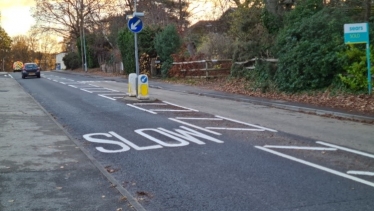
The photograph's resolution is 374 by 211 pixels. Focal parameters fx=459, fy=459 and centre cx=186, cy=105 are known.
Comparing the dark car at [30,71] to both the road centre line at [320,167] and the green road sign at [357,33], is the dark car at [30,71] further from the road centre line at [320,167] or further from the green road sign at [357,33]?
the road centre line at [320,167]

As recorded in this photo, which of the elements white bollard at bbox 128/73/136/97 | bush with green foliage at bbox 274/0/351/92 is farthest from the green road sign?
white bollard at bbox 128/73/136/97

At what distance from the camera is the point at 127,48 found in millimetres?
40344

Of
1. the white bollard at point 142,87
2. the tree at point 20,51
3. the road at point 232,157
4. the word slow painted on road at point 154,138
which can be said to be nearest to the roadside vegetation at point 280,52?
the road at point 232,157

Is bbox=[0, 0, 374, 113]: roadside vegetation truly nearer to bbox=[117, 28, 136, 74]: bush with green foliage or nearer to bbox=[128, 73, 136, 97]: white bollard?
bbox=[117, 28, 136, 74]: bush with green foliage

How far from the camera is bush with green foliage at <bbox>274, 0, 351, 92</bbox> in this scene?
58.1 ft

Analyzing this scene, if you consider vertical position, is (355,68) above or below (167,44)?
below

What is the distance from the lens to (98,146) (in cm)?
973

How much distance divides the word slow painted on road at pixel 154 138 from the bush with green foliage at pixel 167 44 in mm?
23095

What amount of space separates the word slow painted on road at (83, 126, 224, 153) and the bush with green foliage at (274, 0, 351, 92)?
8.16 meters

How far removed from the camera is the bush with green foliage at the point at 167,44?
34.4m

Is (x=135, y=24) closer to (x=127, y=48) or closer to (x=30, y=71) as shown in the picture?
(x=127, y=48)

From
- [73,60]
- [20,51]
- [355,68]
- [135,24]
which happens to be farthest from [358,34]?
[20,51]

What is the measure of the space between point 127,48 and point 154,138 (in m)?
30.8

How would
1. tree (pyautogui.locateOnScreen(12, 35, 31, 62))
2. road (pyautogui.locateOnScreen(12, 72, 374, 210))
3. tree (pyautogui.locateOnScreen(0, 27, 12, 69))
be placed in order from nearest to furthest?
road (pyautogui.locateOnScreen(12, 72, 374, 210)) < tree (pyautogui.locateOnScreen(0, 27, 12, 69)) < tree (pyautogui.locateOnScreen(12, 35, 31, 62))
